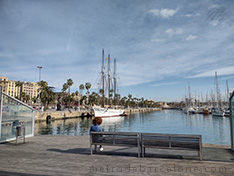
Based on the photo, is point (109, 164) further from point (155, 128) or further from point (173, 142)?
point (155, 128)

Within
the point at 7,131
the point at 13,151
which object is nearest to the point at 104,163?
the point at 13,151

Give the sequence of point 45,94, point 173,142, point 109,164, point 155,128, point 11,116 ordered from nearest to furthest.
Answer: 1. point 109,164
2. point 173,142
3. point 11,116
4. point 155,128
5. point 45,94

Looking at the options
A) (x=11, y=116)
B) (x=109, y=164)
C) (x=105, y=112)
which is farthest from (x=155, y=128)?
(x=105, y=112)

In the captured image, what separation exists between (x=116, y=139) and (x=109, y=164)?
4.34 feet

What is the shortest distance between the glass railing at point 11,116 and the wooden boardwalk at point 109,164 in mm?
2625

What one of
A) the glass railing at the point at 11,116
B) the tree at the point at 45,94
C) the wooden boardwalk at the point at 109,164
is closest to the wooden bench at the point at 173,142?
the wooden boardwalk at the point at 109,164

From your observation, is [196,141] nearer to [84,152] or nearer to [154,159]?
[154,159]

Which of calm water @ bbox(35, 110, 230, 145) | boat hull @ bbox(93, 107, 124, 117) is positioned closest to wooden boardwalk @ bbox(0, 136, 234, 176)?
calm water @ bbox(35, 110, 230, 145)

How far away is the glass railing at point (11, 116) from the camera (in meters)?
9.83

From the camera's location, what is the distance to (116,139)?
7195mm

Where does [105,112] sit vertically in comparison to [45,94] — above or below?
below

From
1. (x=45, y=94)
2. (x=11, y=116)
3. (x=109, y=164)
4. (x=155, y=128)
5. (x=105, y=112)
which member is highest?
(x=45, y=94)

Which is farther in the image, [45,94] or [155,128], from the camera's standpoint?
[45,94]

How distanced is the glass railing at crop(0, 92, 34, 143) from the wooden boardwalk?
262 cm
